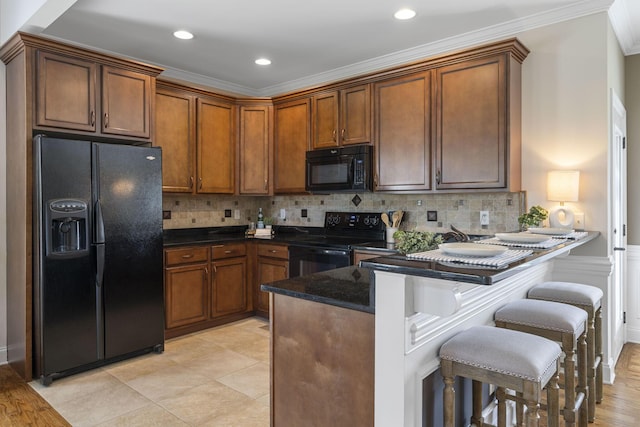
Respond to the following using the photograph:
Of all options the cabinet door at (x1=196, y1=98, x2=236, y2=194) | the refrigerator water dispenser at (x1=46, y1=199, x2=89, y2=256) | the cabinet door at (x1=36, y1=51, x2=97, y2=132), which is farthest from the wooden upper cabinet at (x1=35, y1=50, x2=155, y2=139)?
the cabinet door at (x1=196, y1=98, x2=236, y2=194)

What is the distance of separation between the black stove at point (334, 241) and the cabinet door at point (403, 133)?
1.76 ft

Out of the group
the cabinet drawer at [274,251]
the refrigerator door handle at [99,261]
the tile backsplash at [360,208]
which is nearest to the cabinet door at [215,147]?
the tile backsplash at [360,208]

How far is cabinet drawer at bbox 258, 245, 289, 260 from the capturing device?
4.18m

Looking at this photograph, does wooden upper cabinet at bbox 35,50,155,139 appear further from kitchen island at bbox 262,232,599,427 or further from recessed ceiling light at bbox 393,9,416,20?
kitchen island at bbox 262,232,599,427

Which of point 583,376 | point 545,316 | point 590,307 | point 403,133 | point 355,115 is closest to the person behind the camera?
point 545,316

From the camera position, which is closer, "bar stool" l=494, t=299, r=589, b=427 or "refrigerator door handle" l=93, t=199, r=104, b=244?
"bar stool" l=494, t=299, r=589, b=427

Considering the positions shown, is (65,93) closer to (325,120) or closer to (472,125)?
(325,120)

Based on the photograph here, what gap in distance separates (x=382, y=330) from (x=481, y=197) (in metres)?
2.38

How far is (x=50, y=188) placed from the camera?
2.87 metres

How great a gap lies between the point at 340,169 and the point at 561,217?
1.89 meters

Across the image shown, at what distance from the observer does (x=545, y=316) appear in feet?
6.72

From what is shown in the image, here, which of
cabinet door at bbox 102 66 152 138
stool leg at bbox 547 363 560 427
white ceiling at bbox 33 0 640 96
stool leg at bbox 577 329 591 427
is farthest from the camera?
cabinet door at bbox 102 66 152 138

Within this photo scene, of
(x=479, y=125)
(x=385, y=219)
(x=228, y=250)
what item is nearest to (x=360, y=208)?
(x=385, y=219)

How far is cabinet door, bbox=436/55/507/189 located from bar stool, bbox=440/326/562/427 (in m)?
1.72
